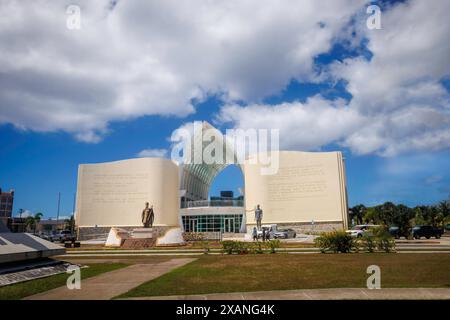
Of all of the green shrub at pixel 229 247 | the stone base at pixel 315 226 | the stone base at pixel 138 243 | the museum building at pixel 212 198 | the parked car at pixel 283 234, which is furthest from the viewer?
the museum building at pixel 212 198

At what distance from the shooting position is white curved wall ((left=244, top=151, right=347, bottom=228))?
51.7 m

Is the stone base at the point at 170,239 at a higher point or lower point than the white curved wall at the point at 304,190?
lower

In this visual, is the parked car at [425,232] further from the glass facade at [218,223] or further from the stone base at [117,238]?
the stone base at [117,238]

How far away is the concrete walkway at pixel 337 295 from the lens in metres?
6.60

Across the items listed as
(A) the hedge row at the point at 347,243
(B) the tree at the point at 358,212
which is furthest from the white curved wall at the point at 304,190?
(B) the tree at the point at 358,212

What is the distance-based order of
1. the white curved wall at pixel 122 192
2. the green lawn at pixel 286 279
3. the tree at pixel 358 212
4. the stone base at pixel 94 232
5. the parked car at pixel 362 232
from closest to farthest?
1. the green lawn at pixel 286 279
2. the parked car at pixel 362 232
3. the stone base at pixel 94 232
4. the white curved wall at pixel 122 192
5. the tree at pixel 358 212

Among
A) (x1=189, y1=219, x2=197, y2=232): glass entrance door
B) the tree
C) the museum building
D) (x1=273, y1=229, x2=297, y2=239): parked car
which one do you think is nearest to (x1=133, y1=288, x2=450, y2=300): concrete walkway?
(x1=273, y1=229, x2=297, y2=239): parked car

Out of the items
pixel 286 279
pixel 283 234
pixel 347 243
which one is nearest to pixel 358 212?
pixel 283 234

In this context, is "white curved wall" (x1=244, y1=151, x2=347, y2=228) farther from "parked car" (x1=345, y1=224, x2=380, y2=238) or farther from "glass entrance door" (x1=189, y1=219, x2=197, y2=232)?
"glass entrance door" (x1=189, y1=219, x2=197, y2=232)

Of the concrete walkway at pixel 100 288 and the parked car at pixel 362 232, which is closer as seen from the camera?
the concrete walkway at pixel 100 288

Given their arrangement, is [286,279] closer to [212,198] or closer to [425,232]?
[425,232]

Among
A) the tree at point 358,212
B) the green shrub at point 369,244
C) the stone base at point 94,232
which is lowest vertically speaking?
the stone base at point 94,232

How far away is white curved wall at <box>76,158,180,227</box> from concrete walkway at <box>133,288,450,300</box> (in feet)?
175
